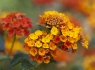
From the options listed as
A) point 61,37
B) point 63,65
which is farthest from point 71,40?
point 63,65

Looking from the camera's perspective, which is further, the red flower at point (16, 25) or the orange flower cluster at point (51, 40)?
the red flower at point (16, 25)

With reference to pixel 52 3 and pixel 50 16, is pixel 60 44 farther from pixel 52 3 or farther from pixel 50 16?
pixel 52 3

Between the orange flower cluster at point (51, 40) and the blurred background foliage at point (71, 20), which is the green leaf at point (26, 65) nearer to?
the orange flower cluster at point (51, 40)

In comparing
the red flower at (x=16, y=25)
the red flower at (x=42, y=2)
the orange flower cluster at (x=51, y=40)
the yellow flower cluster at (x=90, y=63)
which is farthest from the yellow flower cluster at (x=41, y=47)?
the red flower at (x=42, y=2)

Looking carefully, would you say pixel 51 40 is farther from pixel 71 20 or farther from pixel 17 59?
pixel 71 20

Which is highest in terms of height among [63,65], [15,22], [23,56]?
[15,22]
